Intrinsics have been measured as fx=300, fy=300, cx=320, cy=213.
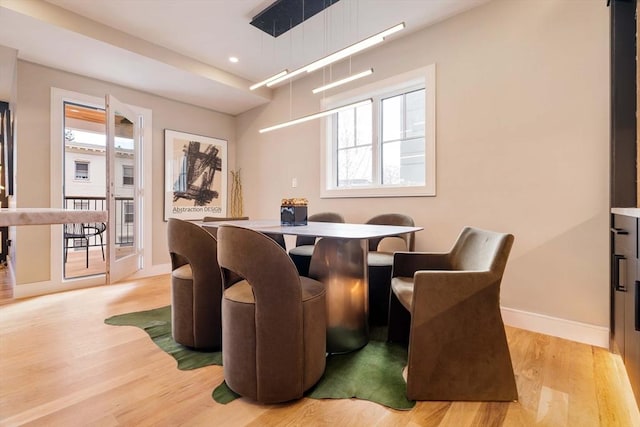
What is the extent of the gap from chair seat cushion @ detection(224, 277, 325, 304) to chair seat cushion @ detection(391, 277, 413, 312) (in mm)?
448

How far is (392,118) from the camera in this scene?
3416mm

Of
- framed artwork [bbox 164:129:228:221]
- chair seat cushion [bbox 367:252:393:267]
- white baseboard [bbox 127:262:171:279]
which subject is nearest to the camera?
chair seat cushion [bbox 367:252:393:267]

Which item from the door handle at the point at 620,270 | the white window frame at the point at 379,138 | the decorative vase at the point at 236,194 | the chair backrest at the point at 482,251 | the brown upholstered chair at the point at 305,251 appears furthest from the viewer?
the decorative vase at the point at 236,194

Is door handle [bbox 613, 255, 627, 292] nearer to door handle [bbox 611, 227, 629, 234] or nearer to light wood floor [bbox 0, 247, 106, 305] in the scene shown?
door handle [bbox 611, 227, 629, 234]

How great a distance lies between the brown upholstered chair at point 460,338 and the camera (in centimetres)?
143

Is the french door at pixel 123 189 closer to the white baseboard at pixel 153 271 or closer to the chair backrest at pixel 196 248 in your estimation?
the white baseboard at pixel 153 271

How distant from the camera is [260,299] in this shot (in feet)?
4.62

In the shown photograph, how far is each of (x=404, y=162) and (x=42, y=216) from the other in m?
2.97

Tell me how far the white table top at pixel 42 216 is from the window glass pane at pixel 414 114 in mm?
2873

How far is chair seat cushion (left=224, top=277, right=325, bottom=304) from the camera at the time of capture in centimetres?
148

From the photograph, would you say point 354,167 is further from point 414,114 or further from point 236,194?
point 236,194

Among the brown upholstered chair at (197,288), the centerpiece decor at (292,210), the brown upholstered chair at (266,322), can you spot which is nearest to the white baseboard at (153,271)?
the brown upholstered chair at (197,288)

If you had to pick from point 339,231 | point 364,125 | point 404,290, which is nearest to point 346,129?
point 364,125

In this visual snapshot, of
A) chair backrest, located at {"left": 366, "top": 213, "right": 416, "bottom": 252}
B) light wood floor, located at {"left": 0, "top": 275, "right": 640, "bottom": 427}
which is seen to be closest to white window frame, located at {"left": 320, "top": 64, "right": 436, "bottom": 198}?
chair backrest, located at {"left": 366, "top": 213, "right": 416, "bottom": 252}
